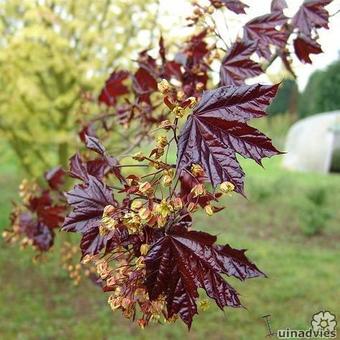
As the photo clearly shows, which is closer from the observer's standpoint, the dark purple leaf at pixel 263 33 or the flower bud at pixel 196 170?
the flower bud at pixel 196 170

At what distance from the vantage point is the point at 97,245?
2.83 ft

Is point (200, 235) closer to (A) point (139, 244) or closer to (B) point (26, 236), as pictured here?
(A) point (139, 244)

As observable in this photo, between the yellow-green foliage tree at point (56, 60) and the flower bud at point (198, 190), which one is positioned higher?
the yellow-green foliage tree at point (56, 60)

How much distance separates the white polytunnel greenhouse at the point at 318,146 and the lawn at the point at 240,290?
5.97m

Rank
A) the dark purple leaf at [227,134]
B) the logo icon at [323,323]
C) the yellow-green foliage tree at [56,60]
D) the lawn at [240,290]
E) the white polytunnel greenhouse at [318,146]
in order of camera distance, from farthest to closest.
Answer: the white polytunnel greenhouse at [318,146]
the yellow-green foliage tree at [56,60]
the lawn at [240,290]
the logo icon at [323,323]
the dark purple leaf at [227,134]

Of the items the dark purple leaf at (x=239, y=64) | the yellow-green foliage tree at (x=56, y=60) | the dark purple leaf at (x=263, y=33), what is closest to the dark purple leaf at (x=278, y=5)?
the dark purple leaf at (x=263, y=33)

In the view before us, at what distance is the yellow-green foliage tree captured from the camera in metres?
4.05

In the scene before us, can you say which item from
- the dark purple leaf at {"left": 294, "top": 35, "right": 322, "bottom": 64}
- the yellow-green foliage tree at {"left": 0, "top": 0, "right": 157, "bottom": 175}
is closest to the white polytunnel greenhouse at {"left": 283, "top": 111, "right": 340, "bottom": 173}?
the yellow-green foliage tree at {"left": 0, "top": 0, "right": 157, "bottom": 175}

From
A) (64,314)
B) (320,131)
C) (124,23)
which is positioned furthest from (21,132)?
(320,131)

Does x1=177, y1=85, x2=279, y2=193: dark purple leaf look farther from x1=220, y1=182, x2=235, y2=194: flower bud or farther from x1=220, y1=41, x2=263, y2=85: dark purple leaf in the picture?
x1=220, y1=41, x2=263, y2=85: dark purple leaf

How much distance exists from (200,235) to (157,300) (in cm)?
13

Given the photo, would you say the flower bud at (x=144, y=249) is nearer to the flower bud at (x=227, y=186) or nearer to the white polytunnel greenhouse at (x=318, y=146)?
the flower bud at (x=227, y=186)

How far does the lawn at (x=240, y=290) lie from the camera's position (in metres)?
3.81

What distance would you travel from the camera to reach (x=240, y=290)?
181 inches
